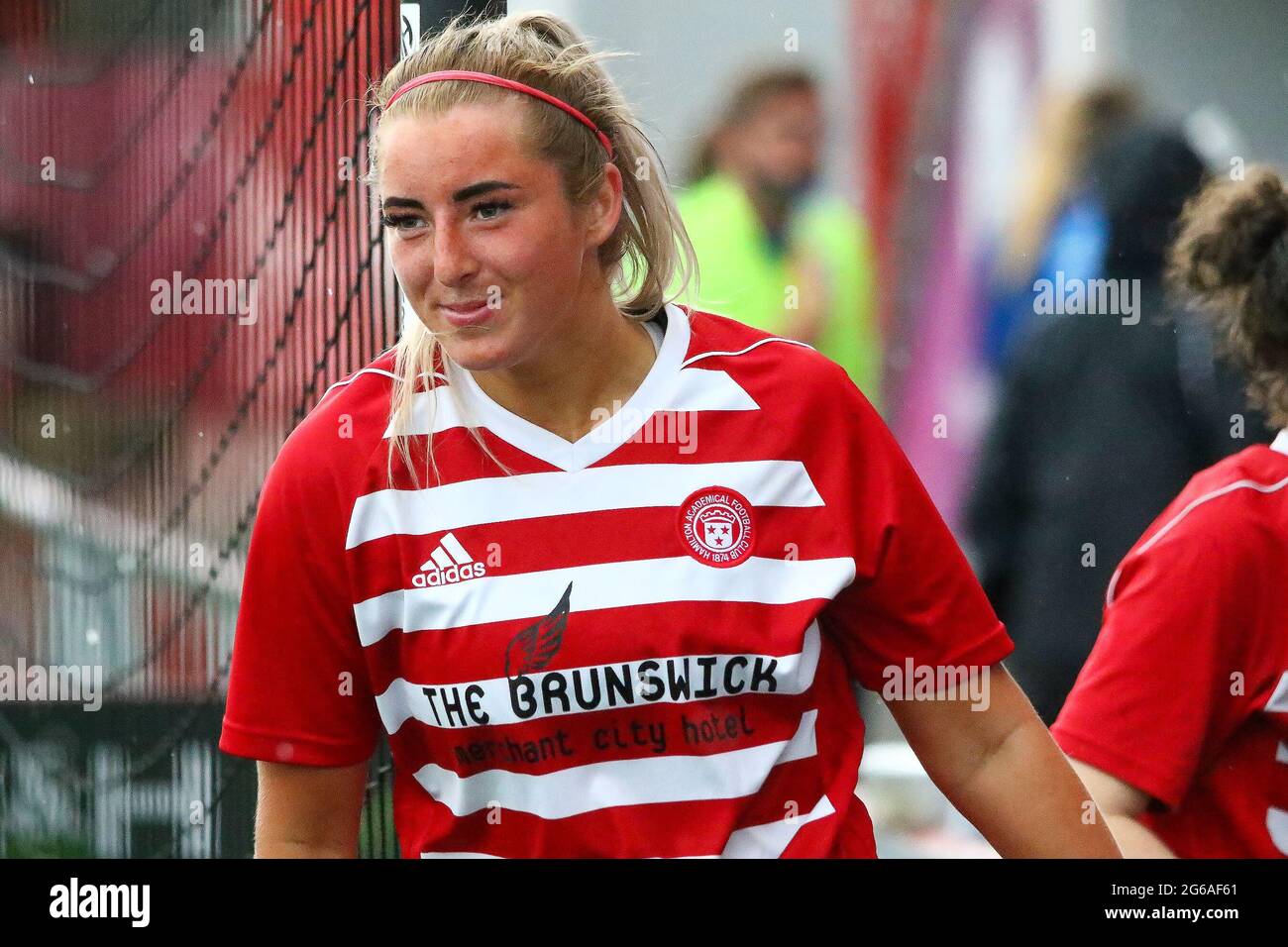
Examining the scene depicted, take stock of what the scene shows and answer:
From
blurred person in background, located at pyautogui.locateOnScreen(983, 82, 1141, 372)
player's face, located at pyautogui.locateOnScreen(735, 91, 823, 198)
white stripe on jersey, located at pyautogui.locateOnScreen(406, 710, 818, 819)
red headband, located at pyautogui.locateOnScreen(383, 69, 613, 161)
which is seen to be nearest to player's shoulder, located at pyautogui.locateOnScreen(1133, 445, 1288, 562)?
white stripe on jersey, located at pyautogui.locateOnScreen(406, 710, 818, 819)

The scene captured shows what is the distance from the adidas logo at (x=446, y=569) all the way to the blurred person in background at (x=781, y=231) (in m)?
0.87

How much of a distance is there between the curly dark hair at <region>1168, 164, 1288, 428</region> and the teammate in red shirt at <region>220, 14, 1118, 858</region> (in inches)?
21.3

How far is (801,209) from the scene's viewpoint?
8.14 ft

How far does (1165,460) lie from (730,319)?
0.97 metres

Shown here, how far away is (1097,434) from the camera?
2246 mm

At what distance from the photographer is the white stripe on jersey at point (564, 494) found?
1414 mm

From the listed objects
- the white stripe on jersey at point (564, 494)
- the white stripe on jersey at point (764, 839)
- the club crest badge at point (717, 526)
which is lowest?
the white stripe on jersey at point (764, 839)

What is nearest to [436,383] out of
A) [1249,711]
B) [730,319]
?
[730,319]

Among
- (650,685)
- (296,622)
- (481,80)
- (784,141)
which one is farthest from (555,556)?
(784,141)

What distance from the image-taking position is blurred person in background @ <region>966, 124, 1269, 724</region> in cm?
223

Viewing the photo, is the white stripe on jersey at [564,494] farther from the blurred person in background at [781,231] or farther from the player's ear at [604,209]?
the blurred person in background at [781,231]

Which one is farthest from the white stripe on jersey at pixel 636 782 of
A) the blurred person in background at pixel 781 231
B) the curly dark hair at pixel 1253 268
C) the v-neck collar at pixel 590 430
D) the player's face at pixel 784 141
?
the player's face at pixel 784 141

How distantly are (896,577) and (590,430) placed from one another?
0.33 m

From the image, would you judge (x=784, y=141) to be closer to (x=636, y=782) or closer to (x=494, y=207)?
(x=494, y=207)
